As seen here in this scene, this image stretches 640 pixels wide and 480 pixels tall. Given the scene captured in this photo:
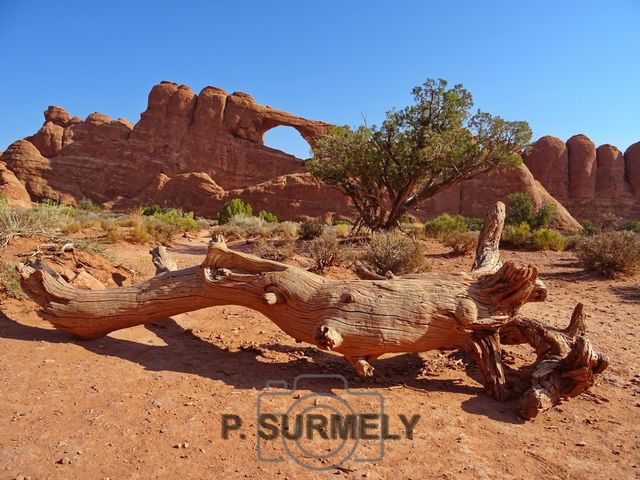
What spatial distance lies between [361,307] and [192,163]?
1678 inches

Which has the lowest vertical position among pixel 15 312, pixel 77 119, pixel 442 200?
pixel 15 312

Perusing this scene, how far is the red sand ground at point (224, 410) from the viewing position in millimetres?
2299

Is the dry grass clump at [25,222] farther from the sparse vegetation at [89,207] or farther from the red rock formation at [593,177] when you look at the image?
the red rock formation at [593,177]

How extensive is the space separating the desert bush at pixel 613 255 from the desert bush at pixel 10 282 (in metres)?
10.0

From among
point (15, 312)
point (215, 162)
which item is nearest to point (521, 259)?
point (15, 312)

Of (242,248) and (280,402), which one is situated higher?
(242,248)

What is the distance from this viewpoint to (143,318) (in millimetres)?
4039

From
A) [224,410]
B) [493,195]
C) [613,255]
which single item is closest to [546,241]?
[613,255]

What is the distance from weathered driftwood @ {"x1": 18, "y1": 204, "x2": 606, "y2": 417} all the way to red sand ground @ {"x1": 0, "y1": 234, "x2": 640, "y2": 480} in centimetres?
27

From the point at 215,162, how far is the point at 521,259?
1454 inches

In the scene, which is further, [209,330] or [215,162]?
[215,162]

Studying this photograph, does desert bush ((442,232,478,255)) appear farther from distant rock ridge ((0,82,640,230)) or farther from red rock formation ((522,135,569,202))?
red rock formation ((522,135,569,202))

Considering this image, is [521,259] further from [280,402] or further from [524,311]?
[280,402]

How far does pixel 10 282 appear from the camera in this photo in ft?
15.6
